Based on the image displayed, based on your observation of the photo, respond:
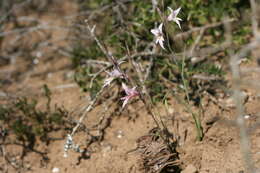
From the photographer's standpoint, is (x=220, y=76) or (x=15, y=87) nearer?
(x=220, y=76)

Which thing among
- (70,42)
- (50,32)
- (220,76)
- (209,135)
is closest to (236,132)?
(209,135)

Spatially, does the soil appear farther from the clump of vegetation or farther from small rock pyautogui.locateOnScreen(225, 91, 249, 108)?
the clump of vegetation

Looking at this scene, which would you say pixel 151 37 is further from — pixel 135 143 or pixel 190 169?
pixel 190 169

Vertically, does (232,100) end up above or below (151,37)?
below

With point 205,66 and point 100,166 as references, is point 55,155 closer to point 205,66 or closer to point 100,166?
point 100,166

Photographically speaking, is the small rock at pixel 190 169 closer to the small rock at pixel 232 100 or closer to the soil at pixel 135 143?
the soil at pixel 135 143

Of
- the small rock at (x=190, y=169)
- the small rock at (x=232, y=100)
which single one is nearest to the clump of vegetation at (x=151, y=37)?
the small rock at (x=232, y=100)

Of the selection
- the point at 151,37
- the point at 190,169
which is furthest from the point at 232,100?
the point at 151,37

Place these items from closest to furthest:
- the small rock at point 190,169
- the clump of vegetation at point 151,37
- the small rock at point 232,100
A: the small rock at point 190,169 < the small rock at point 232,100 < the clump of vegetation at point 151,37

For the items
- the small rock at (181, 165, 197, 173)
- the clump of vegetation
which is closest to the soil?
the small rock at (181, 165, 197, 173)
